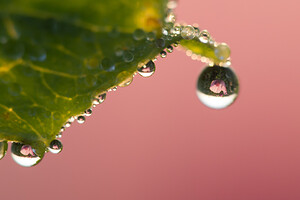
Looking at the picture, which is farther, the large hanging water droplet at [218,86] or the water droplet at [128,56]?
the large hanging water droplet at [218,86]

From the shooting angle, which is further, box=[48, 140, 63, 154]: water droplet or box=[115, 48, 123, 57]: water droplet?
box=[48, 140, 63, 154]: water droplet

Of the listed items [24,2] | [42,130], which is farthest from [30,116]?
[24,2]

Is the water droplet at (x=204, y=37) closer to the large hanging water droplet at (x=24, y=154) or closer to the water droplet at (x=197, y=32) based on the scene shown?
the water droplet at (x=197, y=32)

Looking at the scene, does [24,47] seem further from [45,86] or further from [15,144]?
[15,144]

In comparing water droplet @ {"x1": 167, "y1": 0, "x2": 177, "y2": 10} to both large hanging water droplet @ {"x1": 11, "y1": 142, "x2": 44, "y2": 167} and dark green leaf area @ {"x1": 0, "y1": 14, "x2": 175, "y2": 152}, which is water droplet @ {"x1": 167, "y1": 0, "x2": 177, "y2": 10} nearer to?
dark green leaf area @ {"x1": 0, "y1": 14, "x2": 175, "y2": 152}

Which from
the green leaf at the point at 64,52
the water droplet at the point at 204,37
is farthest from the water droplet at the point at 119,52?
the water droplet at the point at 204,37

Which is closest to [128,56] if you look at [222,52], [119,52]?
[119,52]

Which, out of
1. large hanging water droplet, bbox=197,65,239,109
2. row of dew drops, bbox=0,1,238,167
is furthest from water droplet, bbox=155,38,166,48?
large hanging water droplet, bbox=197,65,239,109
